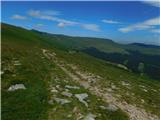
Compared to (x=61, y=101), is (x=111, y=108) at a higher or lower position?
lower

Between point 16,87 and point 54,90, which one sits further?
point 54,90

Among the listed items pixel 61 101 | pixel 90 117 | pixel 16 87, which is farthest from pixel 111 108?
pixel 16 87

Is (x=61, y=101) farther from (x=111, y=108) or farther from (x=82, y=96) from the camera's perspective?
(x=111, y=108)

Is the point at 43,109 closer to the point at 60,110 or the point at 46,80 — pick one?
the point at 60,110

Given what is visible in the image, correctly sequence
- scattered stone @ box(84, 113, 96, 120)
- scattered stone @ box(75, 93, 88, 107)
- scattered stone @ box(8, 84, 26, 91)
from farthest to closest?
scattered stone @ box(8, 84, 26, 91) → scattered stone @ box(75, 93, 88, 107) → scattered stone @ box(84, 113, 96, 120)

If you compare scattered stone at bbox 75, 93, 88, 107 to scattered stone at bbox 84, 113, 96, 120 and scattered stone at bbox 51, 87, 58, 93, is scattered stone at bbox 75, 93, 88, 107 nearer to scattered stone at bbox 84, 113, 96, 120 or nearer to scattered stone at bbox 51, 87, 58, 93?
scattered stone at bbox 51, 87, 58, 93

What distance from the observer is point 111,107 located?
864 inches

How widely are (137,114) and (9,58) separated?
20.7m

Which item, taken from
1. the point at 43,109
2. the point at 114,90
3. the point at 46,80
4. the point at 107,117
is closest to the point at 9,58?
the point at 46,80

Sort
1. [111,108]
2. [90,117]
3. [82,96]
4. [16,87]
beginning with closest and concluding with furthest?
[90,117], [111,108], [82,96], [16,87]

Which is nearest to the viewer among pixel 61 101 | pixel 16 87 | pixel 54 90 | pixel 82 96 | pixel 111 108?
pixel 61 101

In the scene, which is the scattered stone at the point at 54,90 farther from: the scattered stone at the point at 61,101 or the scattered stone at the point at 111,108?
the scattered stone at the point at 111,108

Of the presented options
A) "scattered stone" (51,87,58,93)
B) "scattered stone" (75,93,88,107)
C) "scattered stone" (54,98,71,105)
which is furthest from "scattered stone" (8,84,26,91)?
"scattered stone" (75,93,88,107)

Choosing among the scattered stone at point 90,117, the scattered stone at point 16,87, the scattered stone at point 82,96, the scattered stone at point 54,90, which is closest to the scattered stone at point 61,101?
the scattered stone at point 82,96
